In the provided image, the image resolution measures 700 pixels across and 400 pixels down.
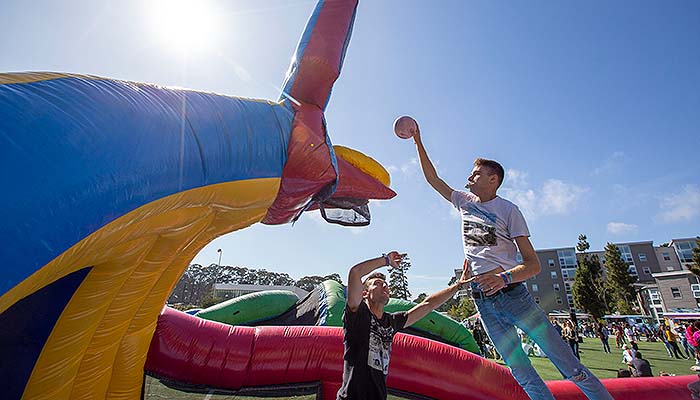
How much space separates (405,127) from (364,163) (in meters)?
0.57

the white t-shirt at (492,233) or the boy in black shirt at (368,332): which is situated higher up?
the white t-shirt at (492,233)

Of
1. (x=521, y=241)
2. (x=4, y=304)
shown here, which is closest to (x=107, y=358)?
(x=4, y=304)

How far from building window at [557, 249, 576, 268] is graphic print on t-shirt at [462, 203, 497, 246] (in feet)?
181

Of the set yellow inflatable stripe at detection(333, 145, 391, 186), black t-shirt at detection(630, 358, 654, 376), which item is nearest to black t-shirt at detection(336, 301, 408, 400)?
yellow inflatable stripe at detection(333, 145, 391, 186)

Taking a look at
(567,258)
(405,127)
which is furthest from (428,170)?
(567,258)

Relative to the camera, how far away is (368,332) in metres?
2.05

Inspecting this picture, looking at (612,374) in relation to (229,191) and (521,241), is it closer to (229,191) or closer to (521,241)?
(521,241)

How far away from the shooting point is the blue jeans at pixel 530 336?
182 centimetres

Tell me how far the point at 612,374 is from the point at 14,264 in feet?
36.8

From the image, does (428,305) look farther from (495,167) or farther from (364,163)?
(364,163)

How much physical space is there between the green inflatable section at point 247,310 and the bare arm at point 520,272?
562cm

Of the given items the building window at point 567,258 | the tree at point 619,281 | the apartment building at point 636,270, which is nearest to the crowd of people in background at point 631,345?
the tree at point 619,281

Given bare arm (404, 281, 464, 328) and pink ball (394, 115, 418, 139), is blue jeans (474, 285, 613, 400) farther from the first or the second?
pink ball (394, 115, 418, 139)

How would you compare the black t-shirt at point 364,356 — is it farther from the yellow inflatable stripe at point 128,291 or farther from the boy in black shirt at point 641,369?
the boy in black shirt at point 641,369
